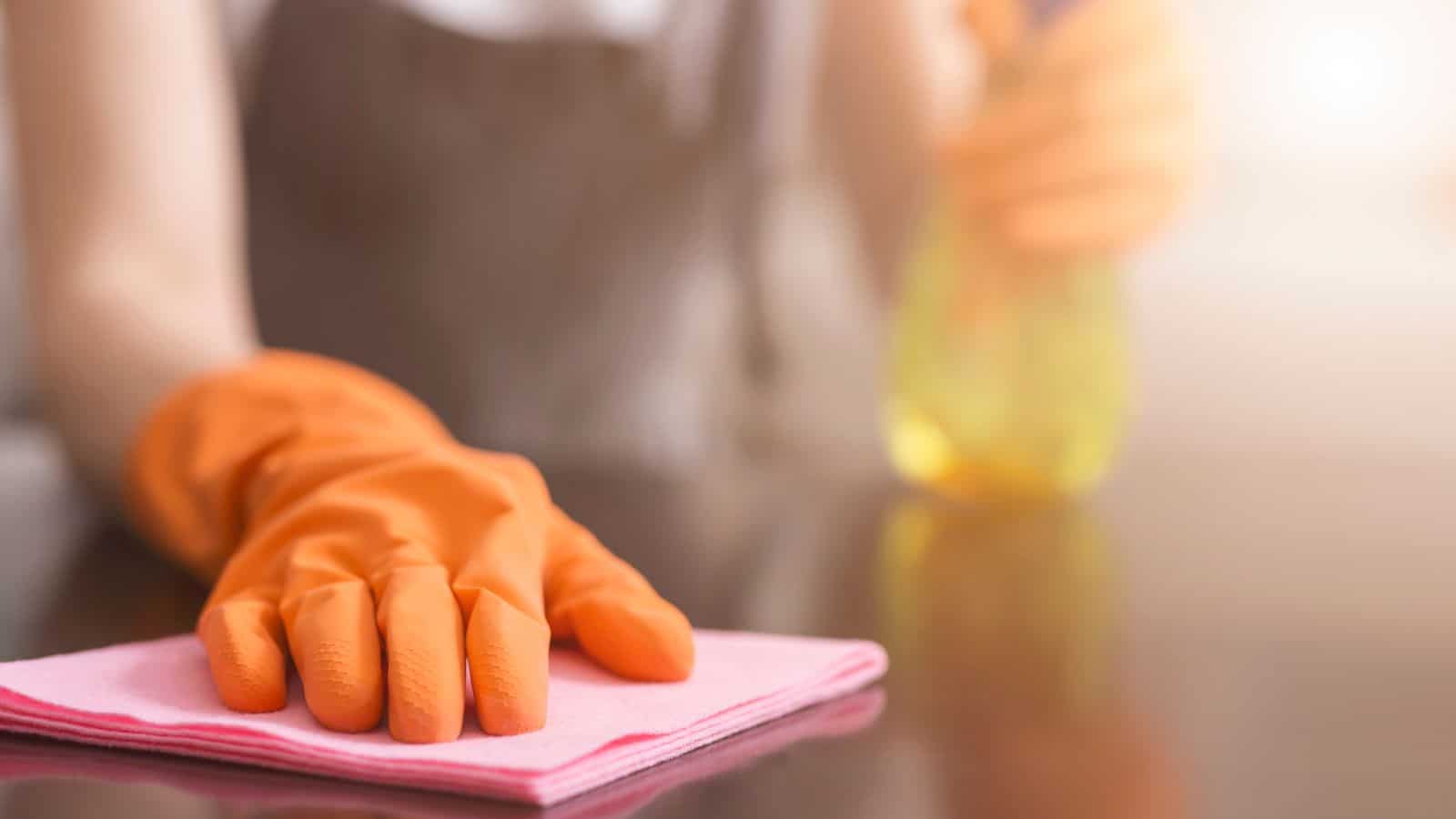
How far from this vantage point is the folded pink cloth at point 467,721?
34 cm

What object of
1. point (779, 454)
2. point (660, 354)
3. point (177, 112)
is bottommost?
point (779, 454)

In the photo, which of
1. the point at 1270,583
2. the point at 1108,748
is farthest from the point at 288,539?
the point at 1270,583

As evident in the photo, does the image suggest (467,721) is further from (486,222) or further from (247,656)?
(486,222)

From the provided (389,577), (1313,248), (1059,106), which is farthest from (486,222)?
(389,577)

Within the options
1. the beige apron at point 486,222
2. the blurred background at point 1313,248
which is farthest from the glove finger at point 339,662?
the blurred background at point 1313,248

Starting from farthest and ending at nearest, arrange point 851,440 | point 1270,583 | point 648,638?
point 851,440, point 1270,583, point 648,638

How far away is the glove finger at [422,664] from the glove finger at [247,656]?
32mm

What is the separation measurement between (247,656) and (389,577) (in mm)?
49

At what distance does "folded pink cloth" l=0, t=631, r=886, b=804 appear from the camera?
1.13 ft

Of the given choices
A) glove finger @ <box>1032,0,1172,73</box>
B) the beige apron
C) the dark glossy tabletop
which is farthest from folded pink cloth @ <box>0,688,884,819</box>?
the beige apron

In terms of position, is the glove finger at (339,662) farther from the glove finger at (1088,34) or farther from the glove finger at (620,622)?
the glove finger at (1088,34)

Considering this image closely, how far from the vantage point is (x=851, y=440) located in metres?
1.68

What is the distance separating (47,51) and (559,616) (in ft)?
2.56

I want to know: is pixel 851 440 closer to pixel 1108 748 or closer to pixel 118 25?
pixel 118 25
